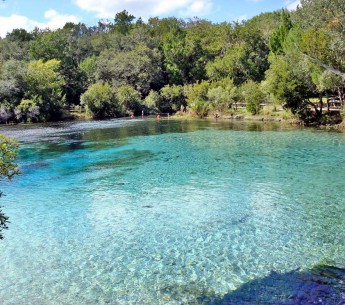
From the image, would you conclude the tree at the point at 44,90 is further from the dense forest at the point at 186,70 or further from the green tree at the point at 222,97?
the green tree at the point at 222,97

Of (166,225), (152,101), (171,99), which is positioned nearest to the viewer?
(166,225)

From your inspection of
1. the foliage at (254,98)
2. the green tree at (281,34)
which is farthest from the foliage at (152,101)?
the foliage at (254,98)

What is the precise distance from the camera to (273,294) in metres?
8.66

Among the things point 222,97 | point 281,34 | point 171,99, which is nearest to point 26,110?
point 171,99

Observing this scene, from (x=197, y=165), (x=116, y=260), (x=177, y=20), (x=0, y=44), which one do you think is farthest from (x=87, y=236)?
(x=177, y=20)

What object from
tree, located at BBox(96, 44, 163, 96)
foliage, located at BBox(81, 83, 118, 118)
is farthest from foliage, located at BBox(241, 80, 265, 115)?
tree, located at BBox(96, 44, 163, 96)

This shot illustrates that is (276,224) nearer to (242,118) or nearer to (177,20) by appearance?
(242,118)

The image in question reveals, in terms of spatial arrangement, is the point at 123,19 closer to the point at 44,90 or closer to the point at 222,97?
the point at 44,90

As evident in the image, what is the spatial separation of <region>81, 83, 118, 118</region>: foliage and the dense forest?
22 centimetres

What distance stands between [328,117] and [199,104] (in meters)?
28.8

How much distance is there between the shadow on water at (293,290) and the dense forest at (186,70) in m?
29.4

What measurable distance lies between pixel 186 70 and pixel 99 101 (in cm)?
3168

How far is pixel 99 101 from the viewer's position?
78562 millimetres

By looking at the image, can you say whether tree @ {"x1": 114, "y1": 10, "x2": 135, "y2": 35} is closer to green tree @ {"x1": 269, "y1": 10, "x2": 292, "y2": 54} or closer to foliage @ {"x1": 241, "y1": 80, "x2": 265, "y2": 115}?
green tree @ {"x1": 269, "y1": 10, "x2": 292, "y2": 54}
